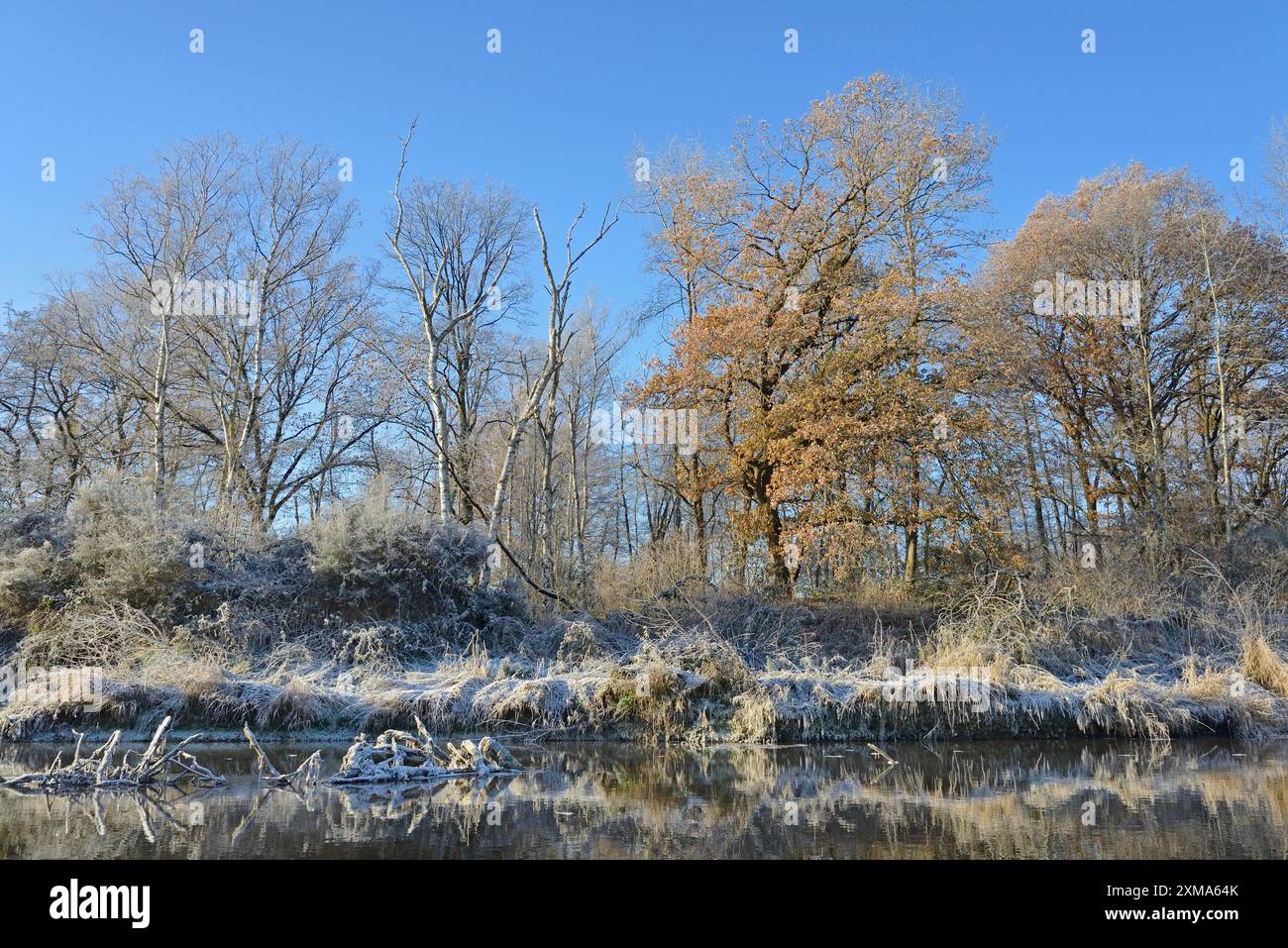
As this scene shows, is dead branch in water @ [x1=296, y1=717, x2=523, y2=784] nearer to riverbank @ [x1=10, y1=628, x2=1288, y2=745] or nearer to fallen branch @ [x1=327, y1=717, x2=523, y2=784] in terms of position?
fallen branch @ [x1=327, y1=717, x2=523, y2=784]

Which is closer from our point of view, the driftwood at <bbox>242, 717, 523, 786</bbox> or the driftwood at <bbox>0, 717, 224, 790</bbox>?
the driftwood at <bbox>0, 717, 224, 790</bbox>

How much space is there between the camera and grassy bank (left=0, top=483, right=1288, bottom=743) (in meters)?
11.6

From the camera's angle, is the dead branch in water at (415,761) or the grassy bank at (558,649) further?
the grassy bank at (558,649)

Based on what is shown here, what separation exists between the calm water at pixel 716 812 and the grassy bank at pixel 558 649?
4.51ft

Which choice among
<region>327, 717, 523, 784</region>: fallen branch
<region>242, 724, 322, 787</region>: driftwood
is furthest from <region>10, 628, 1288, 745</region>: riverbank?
<region>242, 724, 322, 787</region>: driftwood

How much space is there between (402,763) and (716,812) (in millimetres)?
3436

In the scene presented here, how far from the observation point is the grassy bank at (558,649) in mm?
11562

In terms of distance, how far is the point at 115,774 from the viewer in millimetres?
8211

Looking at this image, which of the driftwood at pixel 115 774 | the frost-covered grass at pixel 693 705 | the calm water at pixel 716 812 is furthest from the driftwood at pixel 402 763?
the frost-covered grass at pixel 693 705

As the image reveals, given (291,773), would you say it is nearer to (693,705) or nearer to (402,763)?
(402,763)

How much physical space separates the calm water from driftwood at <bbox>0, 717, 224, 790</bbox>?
35cm

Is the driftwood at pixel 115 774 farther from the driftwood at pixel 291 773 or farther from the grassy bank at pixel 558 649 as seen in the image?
the grassy bank at pixel 558 649

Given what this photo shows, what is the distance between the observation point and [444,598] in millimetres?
15102

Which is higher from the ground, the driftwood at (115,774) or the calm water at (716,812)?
the driftwood at (115,774)
